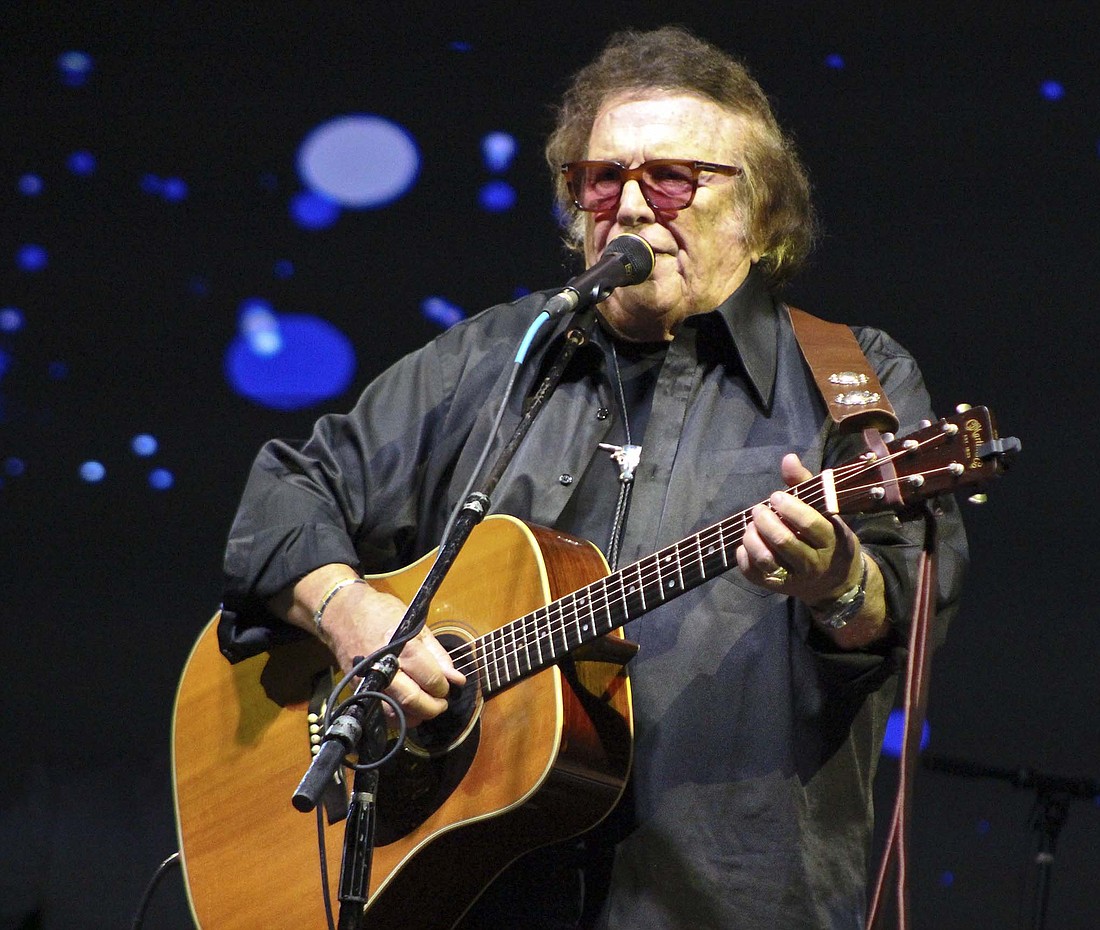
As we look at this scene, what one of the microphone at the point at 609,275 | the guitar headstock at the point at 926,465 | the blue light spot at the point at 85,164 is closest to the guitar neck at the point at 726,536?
the guitar headstock at the point at 926,465

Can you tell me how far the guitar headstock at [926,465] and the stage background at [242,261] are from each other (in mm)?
1668

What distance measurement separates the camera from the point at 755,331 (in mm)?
2523

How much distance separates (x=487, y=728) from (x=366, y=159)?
2261mm

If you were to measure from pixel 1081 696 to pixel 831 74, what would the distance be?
1.72m

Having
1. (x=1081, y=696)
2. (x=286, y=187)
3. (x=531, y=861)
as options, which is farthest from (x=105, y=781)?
(x=1081, y=696)

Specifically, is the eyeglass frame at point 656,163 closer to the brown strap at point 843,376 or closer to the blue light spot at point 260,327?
the brown strap at point 843,376

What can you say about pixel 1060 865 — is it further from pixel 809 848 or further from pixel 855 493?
pixel 855 493

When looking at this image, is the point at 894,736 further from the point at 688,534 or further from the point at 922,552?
the point at 922,552

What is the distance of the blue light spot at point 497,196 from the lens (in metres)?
3.96

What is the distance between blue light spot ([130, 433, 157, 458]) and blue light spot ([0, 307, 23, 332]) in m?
0.49

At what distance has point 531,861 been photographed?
2293mm

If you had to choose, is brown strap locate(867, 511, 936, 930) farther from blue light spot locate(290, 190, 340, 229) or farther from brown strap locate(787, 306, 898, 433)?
blue light spot locate(290, 190, 340, 229)

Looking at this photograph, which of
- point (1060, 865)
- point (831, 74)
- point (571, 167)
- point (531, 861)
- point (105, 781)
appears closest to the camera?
point (531, 861)

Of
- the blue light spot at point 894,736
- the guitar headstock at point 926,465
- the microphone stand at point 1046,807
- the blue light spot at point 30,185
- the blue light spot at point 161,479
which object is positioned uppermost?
the blue light spot at point 30,185
